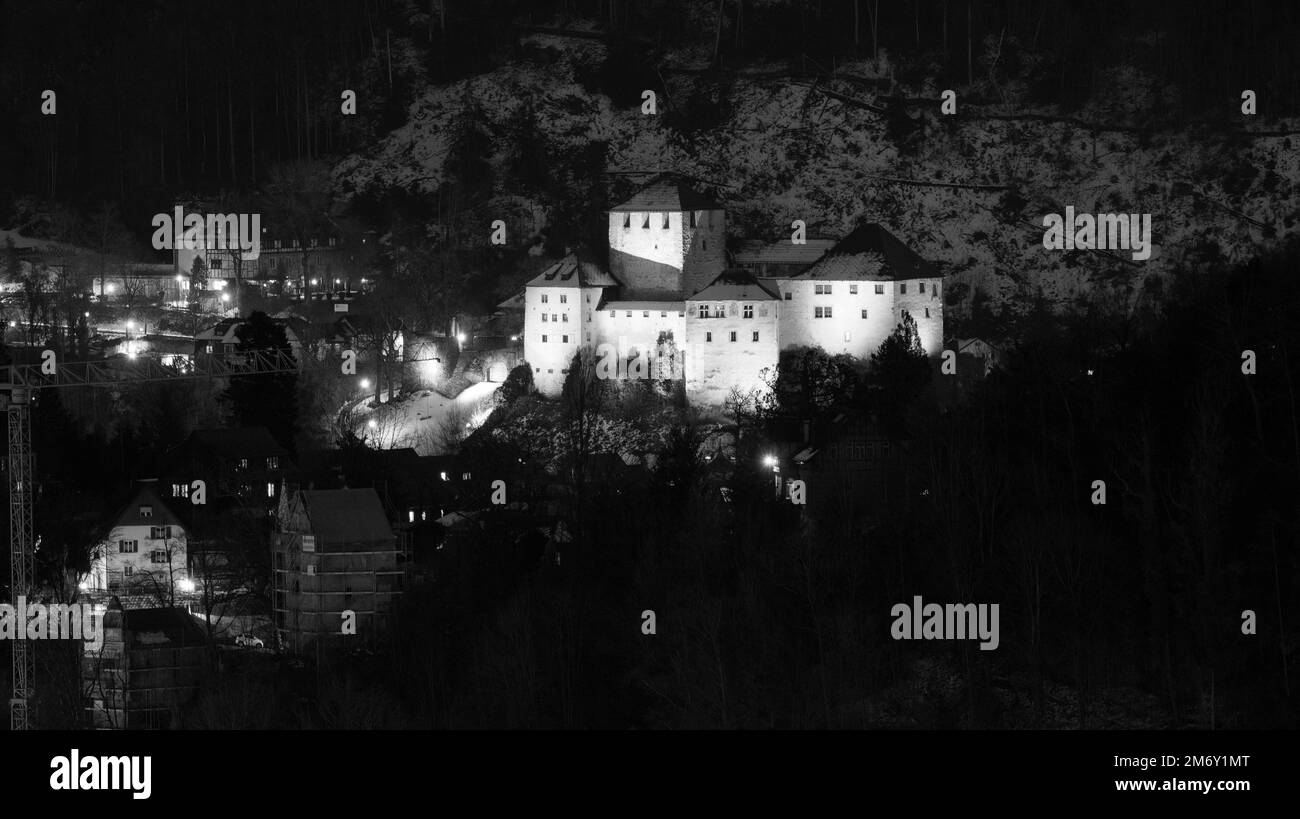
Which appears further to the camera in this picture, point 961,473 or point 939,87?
point 939,87

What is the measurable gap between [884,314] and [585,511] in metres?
19.8

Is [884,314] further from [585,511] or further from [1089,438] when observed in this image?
[1089,438]

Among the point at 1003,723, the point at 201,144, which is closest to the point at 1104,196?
the point at 201,144

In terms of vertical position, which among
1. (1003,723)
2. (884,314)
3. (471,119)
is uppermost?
(471,119)

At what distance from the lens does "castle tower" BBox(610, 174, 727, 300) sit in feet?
361

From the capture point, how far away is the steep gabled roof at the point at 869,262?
10712 centimetres

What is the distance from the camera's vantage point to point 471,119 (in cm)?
14675

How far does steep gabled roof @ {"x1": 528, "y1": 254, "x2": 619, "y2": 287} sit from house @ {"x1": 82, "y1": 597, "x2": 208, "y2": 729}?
2850cm

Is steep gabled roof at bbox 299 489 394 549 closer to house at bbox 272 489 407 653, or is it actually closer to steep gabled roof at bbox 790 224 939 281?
house at bbox 272 489 407 653

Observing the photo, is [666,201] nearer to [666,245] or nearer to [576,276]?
[666,245]

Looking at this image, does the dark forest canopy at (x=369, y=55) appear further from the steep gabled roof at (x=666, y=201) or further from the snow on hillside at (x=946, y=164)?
the steep gabled roof at (x=666, y=201)

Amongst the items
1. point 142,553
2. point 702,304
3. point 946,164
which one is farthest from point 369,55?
point 142,553

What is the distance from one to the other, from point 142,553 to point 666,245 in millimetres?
25325

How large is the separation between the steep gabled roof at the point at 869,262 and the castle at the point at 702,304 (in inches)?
2.8
